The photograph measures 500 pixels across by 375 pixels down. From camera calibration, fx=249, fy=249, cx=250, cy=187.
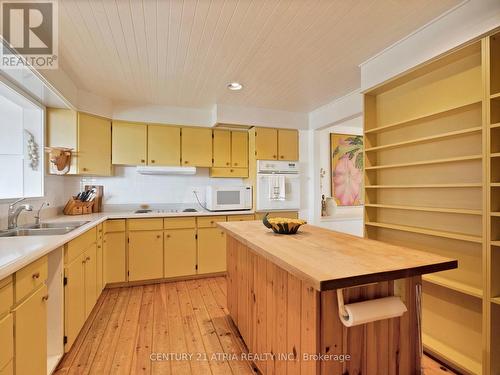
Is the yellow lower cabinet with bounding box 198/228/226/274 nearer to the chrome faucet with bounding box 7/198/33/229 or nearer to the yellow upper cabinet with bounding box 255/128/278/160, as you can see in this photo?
the yellow upper cabinet with bounding box 255/128/278/160

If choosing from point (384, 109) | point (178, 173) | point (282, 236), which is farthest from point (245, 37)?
point (178, 173)

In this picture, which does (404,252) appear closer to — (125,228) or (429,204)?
(429,204)

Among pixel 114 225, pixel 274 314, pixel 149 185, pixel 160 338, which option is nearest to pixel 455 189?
pixel 274 314

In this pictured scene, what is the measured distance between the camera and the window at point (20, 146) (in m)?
2.30

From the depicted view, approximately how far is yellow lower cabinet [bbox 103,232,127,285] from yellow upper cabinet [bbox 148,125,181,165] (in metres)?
1.06

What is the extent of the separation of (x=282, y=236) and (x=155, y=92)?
248 centimetres

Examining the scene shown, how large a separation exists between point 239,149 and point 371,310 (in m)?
3.12

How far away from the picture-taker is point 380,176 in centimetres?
238

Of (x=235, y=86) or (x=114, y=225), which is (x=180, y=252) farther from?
(x=235, y=86)

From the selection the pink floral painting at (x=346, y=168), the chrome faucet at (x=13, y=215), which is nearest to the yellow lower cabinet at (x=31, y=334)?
the chrome faucet at (x=13, y=215)

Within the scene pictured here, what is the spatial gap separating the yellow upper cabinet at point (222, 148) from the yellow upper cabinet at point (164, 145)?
1.76 ft

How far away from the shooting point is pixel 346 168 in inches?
178

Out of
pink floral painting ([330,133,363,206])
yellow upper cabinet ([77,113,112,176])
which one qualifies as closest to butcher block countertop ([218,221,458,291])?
yellow upper cabinet ([77,113,112,176])

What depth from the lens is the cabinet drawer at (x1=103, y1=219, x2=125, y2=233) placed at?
3000mm
